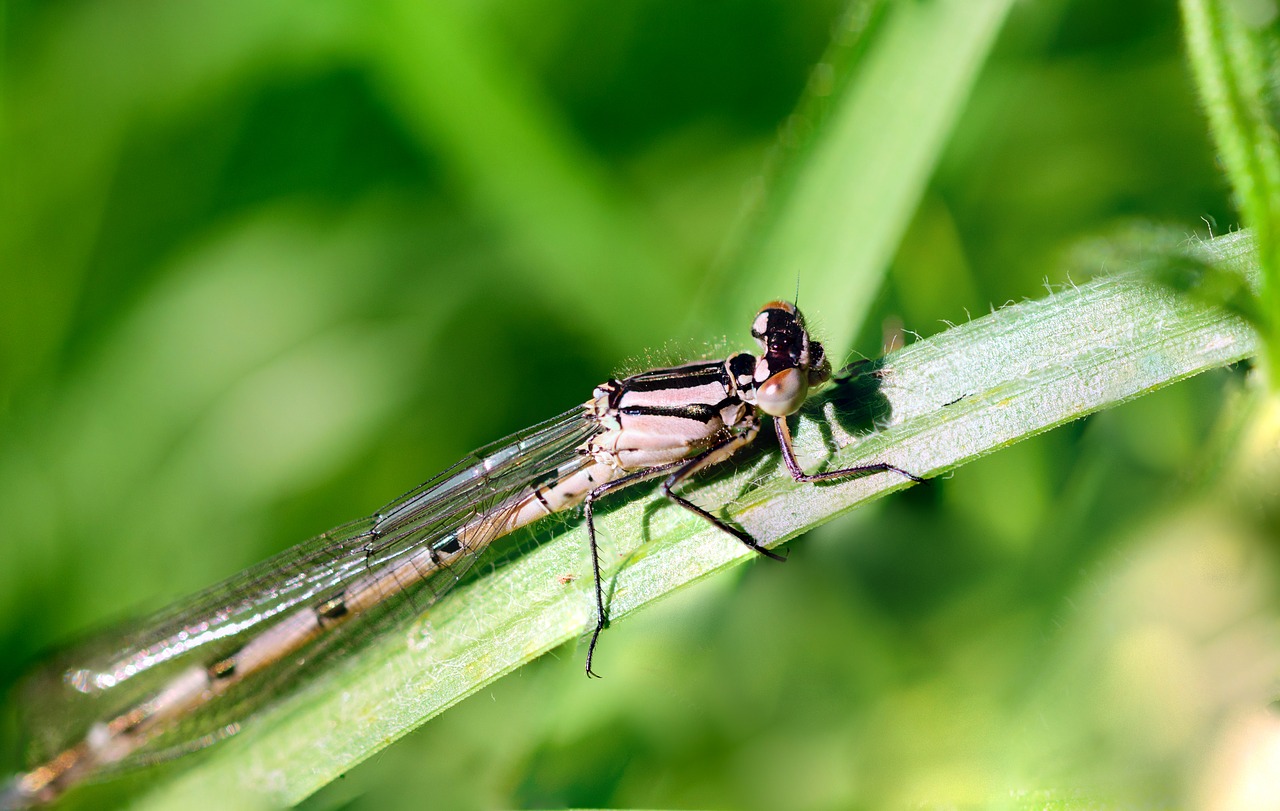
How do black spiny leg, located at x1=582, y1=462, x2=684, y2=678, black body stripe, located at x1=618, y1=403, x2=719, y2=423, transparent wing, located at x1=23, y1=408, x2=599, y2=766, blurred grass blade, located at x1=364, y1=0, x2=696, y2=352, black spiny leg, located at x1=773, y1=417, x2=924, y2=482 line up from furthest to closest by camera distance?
blurred grass blade, located at x1=364, y1=0, x2=696, y2=352 → transparent wing, located at x1=23, y1=408, x2=599, y2=766 → black body stripe, located at x1=618, y1=403, x2=719, y2=423 → black spiny leg, located at x1=582, y1=462, x2=684, y2=678 → black spiny leg, located at x1=773, y1=417, x2=924, y2=482

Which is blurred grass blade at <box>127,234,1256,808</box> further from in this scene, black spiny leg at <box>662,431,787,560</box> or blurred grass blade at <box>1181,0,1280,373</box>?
blurred grass blade at <box>1181,0,1280,373</box>

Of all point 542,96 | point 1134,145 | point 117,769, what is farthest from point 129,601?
point 1134,145

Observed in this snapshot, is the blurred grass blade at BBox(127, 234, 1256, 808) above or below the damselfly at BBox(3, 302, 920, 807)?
below

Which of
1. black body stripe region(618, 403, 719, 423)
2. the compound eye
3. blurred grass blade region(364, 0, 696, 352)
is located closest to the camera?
the compound eye

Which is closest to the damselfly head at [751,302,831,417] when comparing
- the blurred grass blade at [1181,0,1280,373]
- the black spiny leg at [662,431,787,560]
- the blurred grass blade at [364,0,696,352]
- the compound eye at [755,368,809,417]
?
the compound eye at [755,368,809,417]

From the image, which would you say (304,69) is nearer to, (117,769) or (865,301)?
(865,301)

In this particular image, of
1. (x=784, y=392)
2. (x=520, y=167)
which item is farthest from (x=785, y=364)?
(x=520, y=167)

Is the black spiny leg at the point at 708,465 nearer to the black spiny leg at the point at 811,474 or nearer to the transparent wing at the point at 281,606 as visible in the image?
the black spiny leg at the point at 811,474
